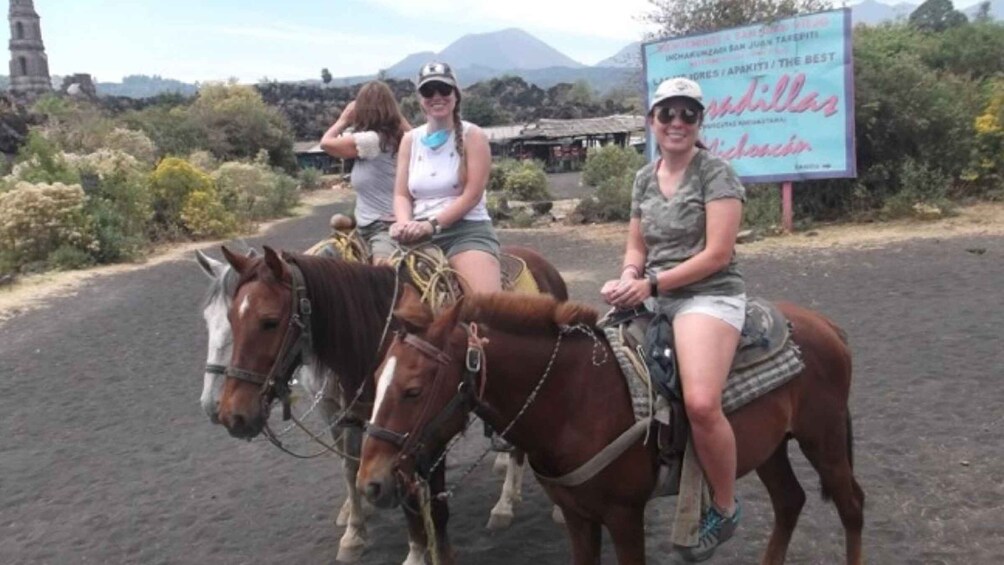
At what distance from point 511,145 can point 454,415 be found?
54.1m

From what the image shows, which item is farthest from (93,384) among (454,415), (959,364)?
(959,364)

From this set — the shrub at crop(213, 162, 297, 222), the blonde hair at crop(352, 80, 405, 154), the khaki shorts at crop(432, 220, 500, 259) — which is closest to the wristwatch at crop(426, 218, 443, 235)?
the khaki shorts at crop(432, 220, 500, 259)

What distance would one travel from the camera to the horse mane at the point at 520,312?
2.49 m

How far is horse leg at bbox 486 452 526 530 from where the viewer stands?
4.37 m

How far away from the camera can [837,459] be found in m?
3.24

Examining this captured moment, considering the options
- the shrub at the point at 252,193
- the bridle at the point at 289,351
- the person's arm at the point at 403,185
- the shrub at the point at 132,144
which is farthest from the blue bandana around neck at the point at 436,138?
the shrub at the point at 132,144

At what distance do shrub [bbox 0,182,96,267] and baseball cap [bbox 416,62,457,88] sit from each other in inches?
589

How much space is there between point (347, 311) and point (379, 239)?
0.80 metres

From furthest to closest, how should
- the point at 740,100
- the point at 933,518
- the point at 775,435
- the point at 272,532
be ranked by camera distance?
1. the point at 740,100
2. the point at 272,532
3. the point at 933,518
4. the point at 775,435

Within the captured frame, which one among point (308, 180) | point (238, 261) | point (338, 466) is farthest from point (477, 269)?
point (308, 180)

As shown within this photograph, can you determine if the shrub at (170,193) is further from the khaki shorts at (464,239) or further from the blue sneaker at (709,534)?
the blue sneaker at (709,534)

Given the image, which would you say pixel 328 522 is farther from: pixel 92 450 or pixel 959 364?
pixel 959 364

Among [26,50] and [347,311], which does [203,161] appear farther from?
[26,50]

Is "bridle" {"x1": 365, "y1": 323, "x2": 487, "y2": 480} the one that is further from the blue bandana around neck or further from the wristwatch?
the blue bandana around neck
